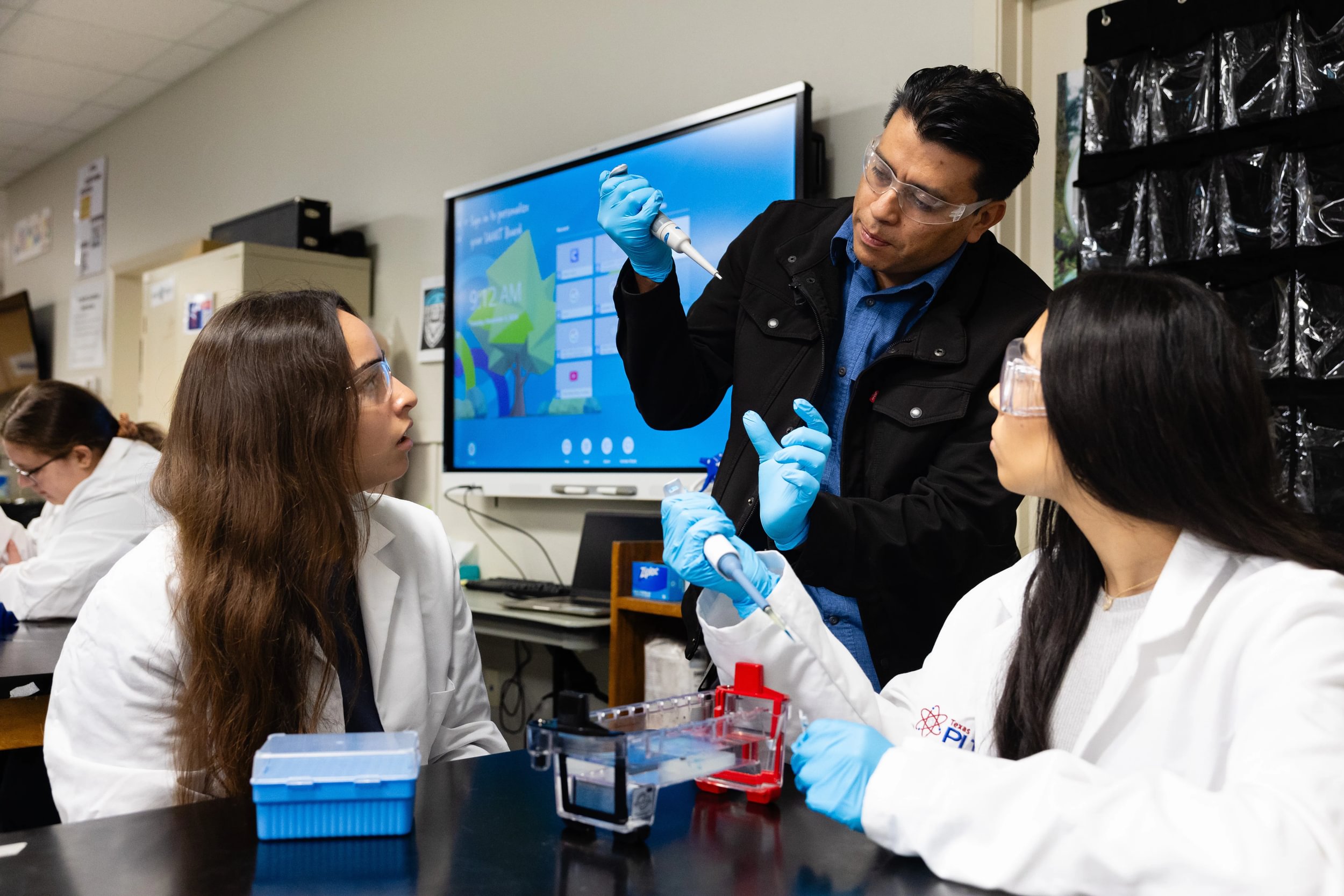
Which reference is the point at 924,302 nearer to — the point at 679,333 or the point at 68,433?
the point at 679,333

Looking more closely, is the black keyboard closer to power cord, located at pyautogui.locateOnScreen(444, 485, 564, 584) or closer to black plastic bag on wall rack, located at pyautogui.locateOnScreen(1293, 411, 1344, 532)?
power cord, located at pyautogui.locateOnScreen(444, 485, 564, 584)

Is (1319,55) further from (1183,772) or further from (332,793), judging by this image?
(332,793)

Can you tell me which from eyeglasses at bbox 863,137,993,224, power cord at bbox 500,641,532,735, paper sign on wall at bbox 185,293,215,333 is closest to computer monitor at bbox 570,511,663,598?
power cord at bbox 500,641,532,735

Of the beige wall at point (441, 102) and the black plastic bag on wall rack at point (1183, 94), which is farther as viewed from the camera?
the beige wall at point (441, 102)

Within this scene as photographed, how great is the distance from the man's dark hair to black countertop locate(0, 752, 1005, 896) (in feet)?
3.10

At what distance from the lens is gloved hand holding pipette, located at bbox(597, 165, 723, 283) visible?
→ 164cm

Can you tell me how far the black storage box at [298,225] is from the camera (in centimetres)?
420

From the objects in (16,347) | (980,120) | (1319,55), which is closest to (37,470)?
(980,120)

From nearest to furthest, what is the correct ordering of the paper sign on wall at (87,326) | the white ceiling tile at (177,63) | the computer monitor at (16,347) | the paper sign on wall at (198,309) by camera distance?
the paper sign on wall at (198,309), the white ceiling tile at (177,63), the paper sign on wall at (87,326), the computer monitor at (16,347)

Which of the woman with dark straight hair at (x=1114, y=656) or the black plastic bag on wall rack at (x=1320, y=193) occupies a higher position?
the black plastic bag on wall rack at (x=1320, y=193)

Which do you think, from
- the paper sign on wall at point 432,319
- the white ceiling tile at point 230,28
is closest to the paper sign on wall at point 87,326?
the white ceiling tile at point 230,28

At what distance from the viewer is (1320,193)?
6.45ft

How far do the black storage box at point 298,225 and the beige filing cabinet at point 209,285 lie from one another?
0.16 ft

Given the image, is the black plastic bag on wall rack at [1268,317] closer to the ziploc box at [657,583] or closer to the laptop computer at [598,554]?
the ziploc box at [657,583]
